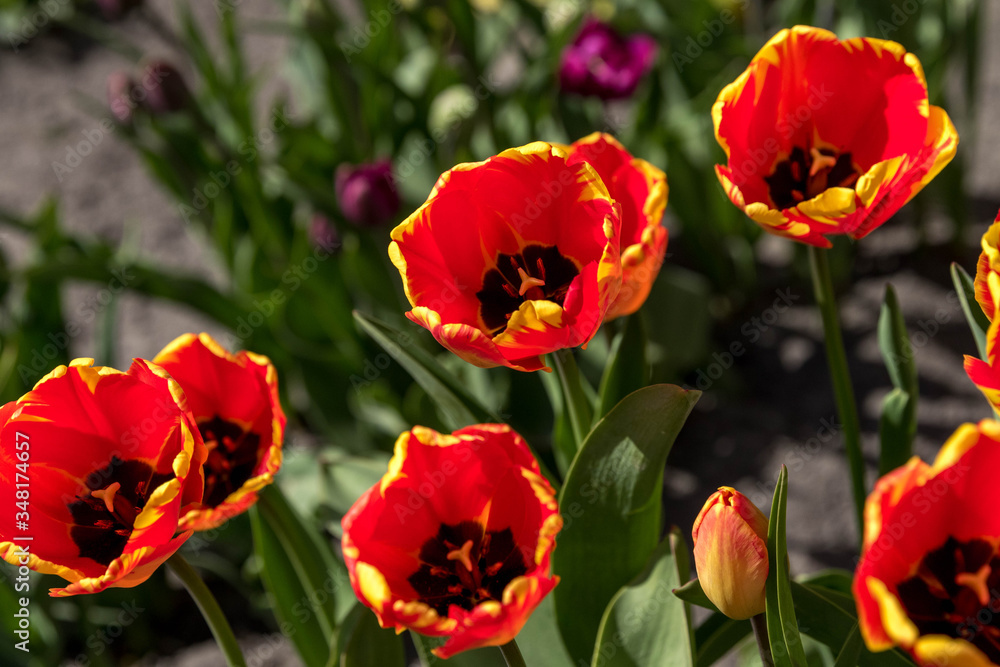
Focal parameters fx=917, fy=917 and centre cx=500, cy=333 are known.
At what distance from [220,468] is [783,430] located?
128 cm

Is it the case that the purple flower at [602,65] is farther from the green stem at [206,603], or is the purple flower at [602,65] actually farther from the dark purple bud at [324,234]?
the green stem at [206,603]

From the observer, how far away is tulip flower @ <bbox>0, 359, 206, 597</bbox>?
62 centimetres

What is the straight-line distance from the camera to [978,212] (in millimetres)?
2082

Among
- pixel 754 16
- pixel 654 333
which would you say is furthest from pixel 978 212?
pixel 654 333

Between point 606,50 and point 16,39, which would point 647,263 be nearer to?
point 606,50

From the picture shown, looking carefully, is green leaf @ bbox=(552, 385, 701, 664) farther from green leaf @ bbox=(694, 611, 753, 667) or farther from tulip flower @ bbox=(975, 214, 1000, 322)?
tulip flower @ bbox=(975, 214, 1000, 322)

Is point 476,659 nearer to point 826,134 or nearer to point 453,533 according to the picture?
point 453,533

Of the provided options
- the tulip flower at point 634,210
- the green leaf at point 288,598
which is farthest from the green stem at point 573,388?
the green leaf at point 288,598

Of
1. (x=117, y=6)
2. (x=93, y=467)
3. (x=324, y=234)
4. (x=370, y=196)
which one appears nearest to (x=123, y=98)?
(x=117, y=6)

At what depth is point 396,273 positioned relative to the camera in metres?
1.63

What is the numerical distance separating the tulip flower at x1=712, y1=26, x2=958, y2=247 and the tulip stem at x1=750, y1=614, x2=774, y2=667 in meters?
0.29

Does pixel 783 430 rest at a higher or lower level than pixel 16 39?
lower

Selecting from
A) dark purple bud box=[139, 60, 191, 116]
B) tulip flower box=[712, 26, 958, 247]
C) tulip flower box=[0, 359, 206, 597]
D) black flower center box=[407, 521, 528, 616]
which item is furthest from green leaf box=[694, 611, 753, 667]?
dark purple bud box=[139, 60, 191, 116]

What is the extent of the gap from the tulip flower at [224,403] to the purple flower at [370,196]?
0.70 metres
